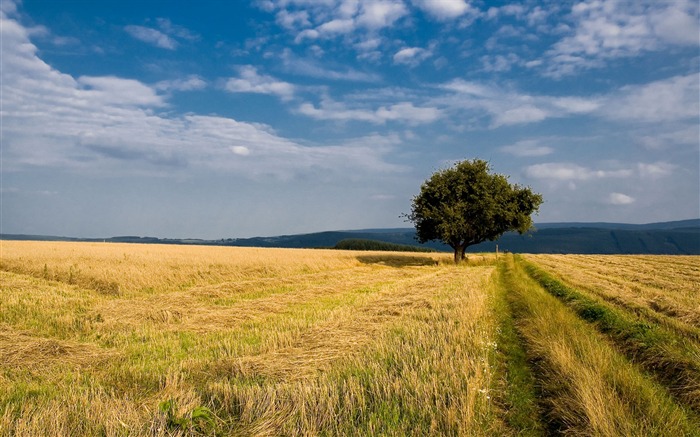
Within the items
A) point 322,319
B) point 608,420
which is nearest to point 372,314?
point 322,319

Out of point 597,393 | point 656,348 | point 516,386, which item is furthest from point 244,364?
point 656,348

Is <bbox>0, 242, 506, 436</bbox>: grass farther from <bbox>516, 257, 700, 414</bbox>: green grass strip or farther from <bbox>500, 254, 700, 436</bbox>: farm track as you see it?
<bbox>516, 257, 700, 414</bbox>: green grass strip

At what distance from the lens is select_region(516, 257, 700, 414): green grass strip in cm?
690

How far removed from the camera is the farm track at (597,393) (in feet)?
17.2

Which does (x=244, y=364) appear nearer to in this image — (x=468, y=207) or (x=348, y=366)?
(x=348, y=366)

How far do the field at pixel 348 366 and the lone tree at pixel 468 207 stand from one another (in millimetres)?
24697

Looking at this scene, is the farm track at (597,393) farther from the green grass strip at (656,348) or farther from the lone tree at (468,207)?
the lone tree at (468,207)

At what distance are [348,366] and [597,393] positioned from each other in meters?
4.18

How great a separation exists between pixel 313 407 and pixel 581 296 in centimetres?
1597

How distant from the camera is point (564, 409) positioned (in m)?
5.68

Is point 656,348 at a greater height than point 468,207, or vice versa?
point 468,207

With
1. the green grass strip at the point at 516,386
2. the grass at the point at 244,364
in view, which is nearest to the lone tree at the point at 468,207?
the grass at the point at 244,364

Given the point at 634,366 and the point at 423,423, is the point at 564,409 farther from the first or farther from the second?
the point at 634,366

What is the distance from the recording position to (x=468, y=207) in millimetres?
42375
